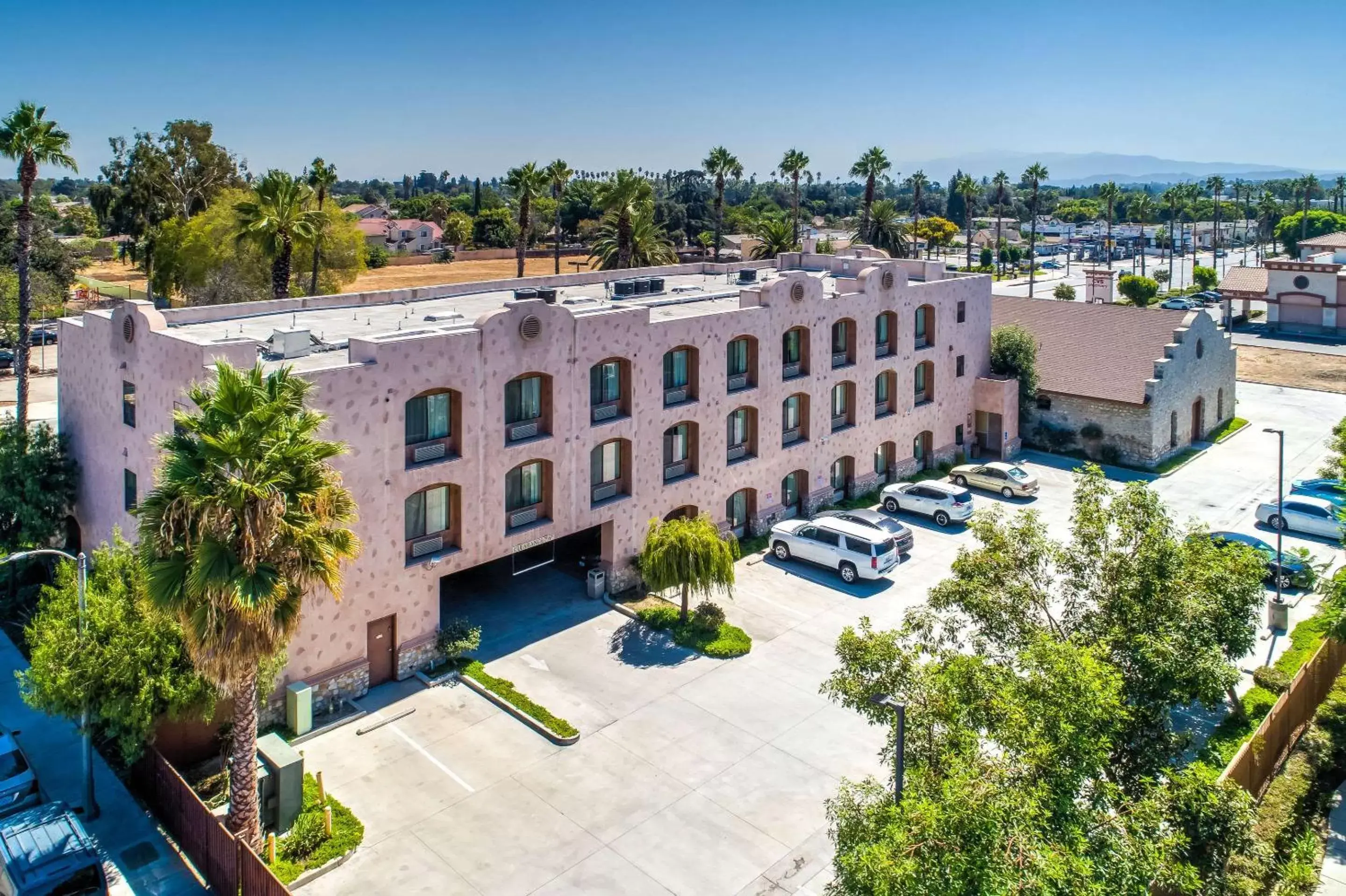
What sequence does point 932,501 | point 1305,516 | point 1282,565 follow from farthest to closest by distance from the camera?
point 932,501 → point 1305,516 → point 1282,565

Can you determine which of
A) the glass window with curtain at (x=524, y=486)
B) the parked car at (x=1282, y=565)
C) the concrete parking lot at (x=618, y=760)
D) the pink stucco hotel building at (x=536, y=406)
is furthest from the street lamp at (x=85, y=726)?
the parked car at (x=1282, y=565)

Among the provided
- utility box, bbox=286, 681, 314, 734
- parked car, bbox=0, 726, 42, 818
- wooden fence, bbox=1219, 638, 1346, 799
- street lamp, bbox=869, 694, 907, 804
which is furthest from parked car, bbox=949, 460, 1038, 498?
parked car, bbox=0, 726, 42, 818

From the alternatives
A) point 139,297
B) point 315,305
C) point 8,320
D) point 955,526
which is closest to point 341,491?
point 315,305

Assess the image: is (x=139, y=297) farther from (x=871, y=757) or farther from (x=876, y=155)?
(x=871, y=757)

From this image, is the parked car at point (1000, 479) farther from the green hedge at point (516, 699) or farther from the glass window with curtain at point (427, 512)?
the glass window with curtain at point (427, 512)

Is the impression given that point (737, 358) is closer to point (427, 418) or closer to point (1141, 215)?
point (427, 418)

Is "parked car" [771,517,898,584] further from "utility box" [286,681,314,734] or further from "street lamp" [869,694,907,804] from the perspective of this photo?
"street lamp" [869,694,907,804]

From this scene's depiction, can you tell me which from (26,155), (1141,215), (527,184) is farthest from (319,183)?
(1141,215)
